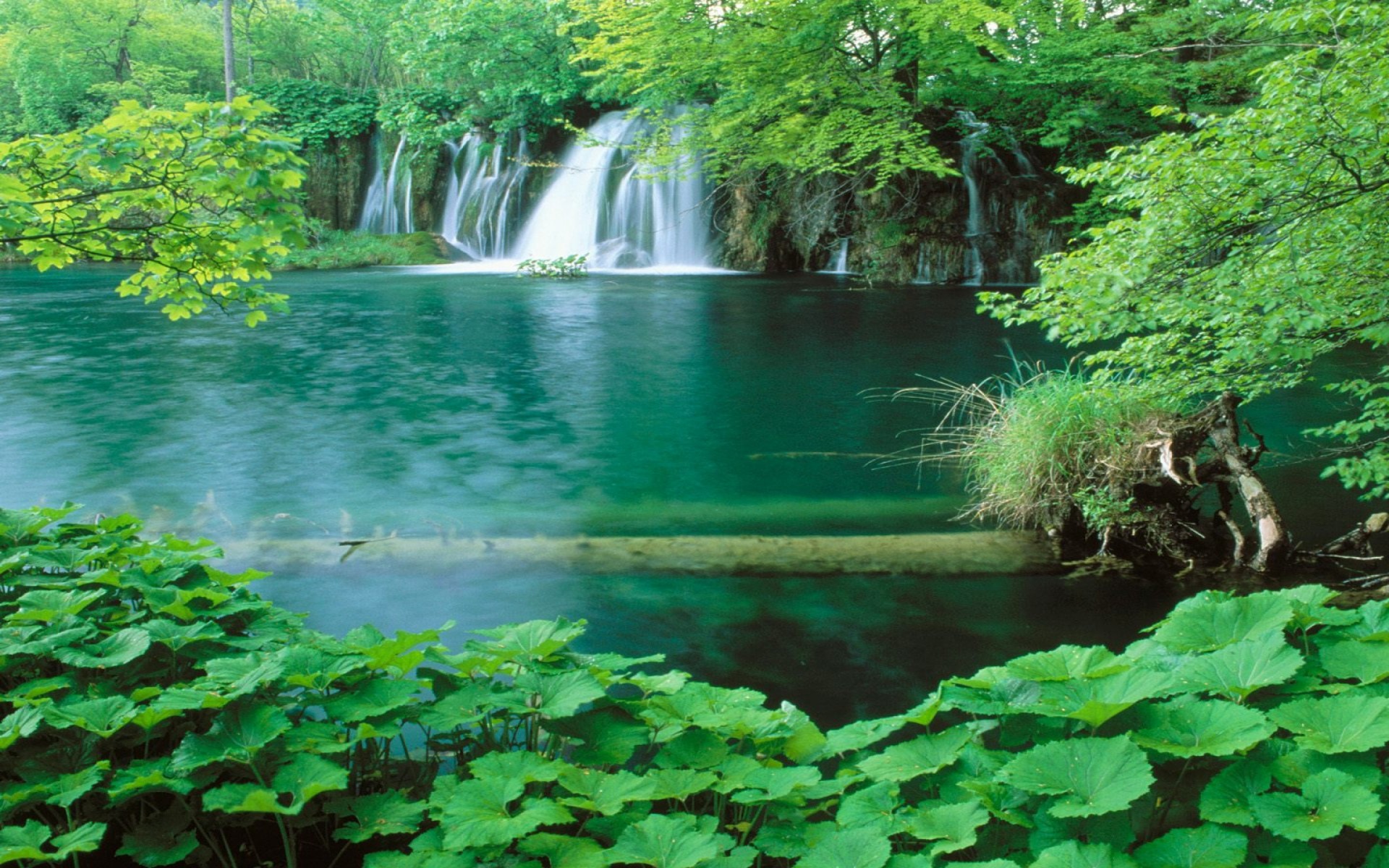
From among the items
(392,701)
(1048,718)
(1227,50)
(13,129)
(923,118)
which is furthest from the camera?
(13,129)

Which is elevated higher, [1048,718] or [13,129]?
[13,129]

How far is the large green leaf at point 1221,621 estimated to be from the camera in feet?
7.75

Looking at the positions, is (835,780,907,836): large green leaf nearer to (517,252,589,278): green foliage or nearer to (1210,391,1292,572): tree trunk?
(1210,391,1292,572): tree trunk

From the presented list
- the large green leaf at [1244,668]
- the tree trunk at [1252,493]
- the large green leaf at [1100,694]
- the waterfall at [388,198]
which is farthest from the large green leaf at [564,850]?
Result: the waterfall at [388,198]

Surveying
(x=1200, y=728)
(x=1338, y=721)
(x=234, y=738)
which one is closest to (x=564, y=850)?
(x=234, y=738)

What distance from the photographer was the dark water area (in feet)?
16.4

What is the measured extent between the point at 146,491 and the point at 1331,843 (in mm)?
7707

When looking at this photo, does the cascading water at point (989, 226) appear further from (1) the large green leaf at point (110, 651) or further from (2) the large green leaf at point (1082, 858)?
(2) the large green leaf at point (1082, 858)

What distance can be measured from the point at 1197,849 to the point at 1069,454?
4747 millimetres

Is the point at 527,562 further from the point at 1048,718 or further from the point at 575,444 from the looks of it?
the point at 1048,718

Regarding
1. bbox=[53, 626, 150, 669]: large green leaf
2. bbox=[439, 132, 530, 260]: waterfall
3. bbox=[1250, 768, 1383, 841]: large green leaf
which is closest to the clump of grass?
bbox=[1250, 768, 1383, 841]: large green leaf

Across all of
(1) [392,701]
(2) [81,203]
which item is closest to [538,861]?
(1) [392,701]

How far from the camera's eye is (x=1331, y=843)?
6.31ft

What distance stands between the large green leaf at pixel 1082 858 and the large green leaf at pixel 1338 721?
48 centimetres
